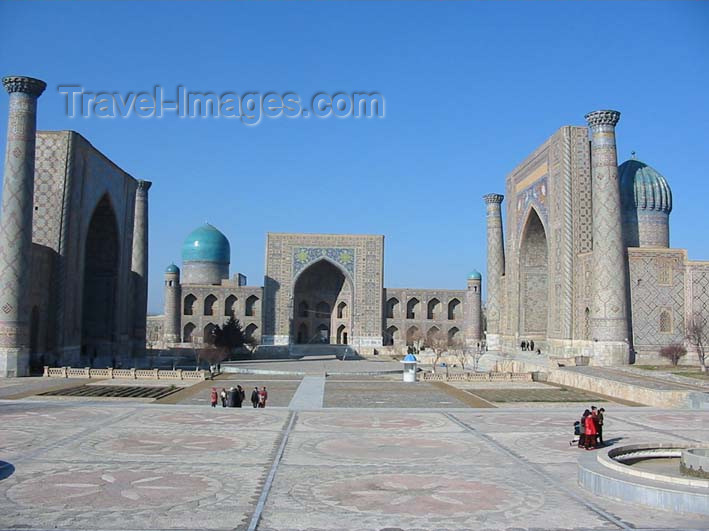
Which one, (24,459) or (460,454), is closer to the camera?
(24,459)

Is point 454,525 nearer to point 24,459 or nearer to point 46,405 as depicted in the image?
point 24,459

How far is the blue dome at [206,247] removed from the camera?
47688 mm

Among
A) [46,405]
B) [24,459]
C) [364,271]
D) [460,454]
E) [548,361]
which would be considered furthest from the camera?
[364,271]

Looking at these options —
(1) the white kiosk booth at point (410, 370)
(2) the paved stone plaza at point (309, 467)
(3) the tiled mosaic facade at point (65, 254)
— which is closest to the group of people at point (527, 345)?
(1) the white kiosk booth at point (410, 370)

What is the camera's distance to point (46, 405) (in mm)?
13305

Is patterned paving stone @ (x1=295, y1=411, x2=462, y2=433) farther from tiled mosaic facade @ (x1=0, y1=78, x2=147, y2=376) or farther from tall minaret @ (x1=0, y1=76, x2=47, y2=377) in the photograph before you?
tiled mosaic facade @ (x1=0, y1=78, x2=147, y2=376)

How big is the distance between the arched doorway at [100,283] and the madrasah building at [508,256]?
4 centimetres

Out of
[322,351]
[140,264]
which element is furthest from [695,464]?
[322,351]

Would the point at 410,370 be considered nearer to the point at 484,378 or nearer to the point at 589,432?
the point at 484,378

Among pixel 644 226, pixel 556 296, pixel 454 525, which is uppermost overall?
pixel 644 226

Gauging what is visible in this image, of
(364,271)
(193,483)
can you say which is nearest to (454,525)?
(193,483)

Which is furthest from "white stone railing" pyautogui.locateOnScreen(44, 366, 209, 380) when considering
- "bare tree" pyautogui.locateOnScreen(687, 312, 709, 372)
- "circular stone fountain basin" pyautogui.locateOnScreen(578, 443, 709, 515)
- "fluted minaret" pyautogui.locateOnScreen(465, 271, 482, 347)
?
"fluted minaret" pyautogui.locateOnScreen(465, 271, 482, 347)

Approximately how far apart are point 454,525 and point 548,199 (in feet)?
72.9

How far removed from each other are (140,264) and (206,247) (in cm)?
1606
